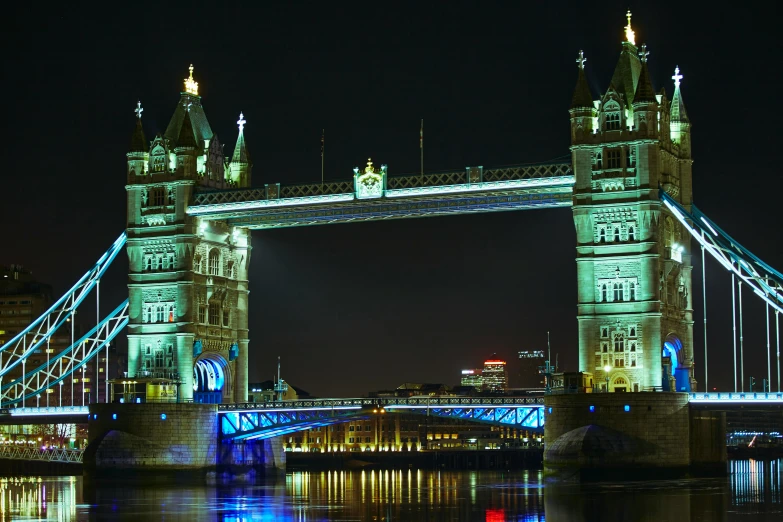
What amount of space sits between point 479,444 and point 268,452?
9054 centimetres

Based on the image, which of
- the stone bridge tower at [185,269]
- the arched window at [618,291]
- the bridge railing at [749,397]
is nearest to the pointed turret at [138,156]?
the stone bridge tower at [185,269]

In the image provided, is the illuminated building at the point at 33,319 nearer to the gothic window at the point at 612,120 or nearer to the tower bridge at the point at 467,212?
the tower bridge at the point at 467,212

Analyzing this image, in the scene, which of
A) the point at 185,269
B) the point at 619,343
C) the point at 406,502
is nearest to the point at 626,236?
the point at 619,343

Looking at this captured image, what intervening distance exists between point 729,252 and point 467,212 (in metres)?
17.2

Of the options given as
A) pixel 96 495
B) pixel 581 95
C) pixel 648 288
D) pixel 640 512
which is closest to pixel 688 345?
pixel 648 288

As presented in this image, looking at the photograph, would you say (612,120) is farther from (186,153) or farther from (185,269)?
(185,269)

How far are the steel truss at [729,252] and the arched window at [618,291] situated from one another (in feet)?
17.0

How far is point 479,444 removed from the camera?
199 metres

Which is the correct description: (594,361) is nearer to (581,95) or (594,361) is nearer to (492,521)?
(581,95)

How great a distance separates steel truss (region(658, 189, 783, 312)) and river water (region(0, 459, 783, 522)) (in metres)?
11.1

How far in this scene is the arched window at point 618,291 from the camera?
91000 mm

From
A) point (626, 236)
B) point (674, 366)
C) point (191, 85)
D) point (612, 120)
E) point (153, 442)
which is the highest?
point (191, 85)

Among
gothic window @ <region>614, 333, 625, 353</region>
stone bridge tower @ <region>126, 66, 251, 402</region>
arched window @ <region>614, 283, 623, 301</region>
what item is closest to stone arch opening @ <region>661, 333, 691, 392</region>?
gothic window @ <region>614, 333, 625, 353</region>

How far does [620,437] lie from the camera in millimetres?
85312
